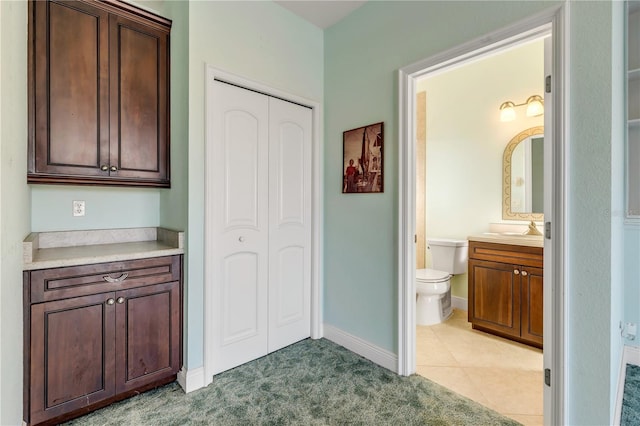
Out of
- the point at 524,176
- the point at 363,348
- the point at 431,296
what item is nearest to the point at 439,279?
the point at 431,296

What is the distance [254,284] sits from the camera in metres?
2.32

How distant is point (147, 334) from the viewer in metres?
1.83

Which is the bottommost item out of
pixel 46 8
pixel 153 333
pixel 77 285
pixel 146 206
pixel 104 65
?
pixel 153 333

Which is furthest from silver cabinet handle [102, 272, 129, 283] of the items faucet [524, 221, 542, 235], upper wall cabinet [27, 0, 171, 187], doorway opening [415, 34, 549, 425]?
faucet [524, 221, 542, 235]

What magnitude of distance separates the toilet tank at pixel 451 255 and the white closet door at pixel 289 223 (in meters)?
1.52

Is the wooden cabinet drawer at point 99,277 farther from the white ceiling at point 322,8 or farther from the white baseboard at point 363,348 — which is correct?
the white ceiling at point 322,8

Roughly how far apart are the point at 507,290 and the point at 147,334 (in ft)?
9.07

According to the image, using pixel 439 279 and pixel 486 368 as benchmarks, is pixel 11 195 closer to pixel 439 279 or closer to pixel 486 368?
pixel 486 368

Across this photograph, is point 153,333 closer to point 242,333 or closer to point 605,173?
point 242,333

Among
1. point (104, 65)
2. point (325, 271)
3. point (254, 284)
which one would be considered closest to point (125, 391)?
point (254, 284)

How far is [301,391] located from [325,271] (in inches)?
40.3

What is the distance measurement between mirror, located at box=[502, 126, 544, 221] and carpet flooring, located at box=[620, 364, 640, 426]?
134 centimetres

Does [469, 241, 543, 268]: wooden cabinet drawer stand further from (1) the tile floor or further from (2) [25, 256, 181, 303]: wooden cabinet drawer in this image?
(2) [25, 256, 181, 303]: wooden cabinet drawer

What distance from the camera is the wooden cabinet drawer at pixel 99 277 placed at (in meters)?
1.52
